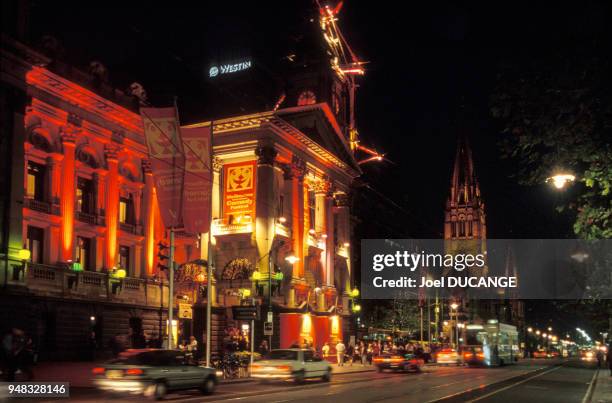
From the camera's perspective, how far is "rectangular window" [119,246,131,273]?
48344mm

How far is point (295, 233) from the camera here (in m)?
61.1

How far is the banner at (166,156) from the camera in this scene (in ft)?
103

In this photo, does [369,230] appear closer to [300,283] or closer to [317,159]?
[317,159]

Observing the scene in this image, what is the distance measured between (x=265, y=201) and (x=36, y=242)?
19.1 m

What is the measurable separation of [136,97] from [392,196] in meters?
67.3

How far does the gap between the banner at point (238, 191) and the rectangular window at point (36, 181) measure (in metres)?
17.4

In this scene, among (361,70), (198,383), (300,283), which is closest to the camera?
(198,383)

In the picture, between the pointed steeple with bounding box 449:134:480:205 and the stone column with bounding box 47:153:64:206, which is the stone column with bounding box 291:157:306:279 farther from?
the pointed steeple with bounding box 449:134:480:205

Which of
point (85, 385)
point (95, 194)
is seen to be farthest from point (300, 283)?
Answer: point (85, 385)

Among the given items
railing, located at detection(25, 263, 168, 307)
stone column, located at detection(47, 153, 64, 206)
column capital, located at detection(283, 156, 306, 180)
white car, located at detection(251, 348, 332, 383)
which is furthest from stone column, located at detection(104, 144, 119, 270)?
white car, located at detection(251, 348, 332, 383)

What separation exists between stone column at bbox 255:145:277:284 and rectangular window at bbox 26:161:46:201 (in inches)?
712

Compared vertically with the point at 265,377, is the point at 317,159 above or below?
above

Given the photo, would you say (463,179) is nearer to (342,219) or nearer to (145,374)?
(342,219)

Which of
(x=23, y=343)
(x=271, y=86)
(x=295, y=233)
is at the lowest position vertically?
(x=23, y=343)
